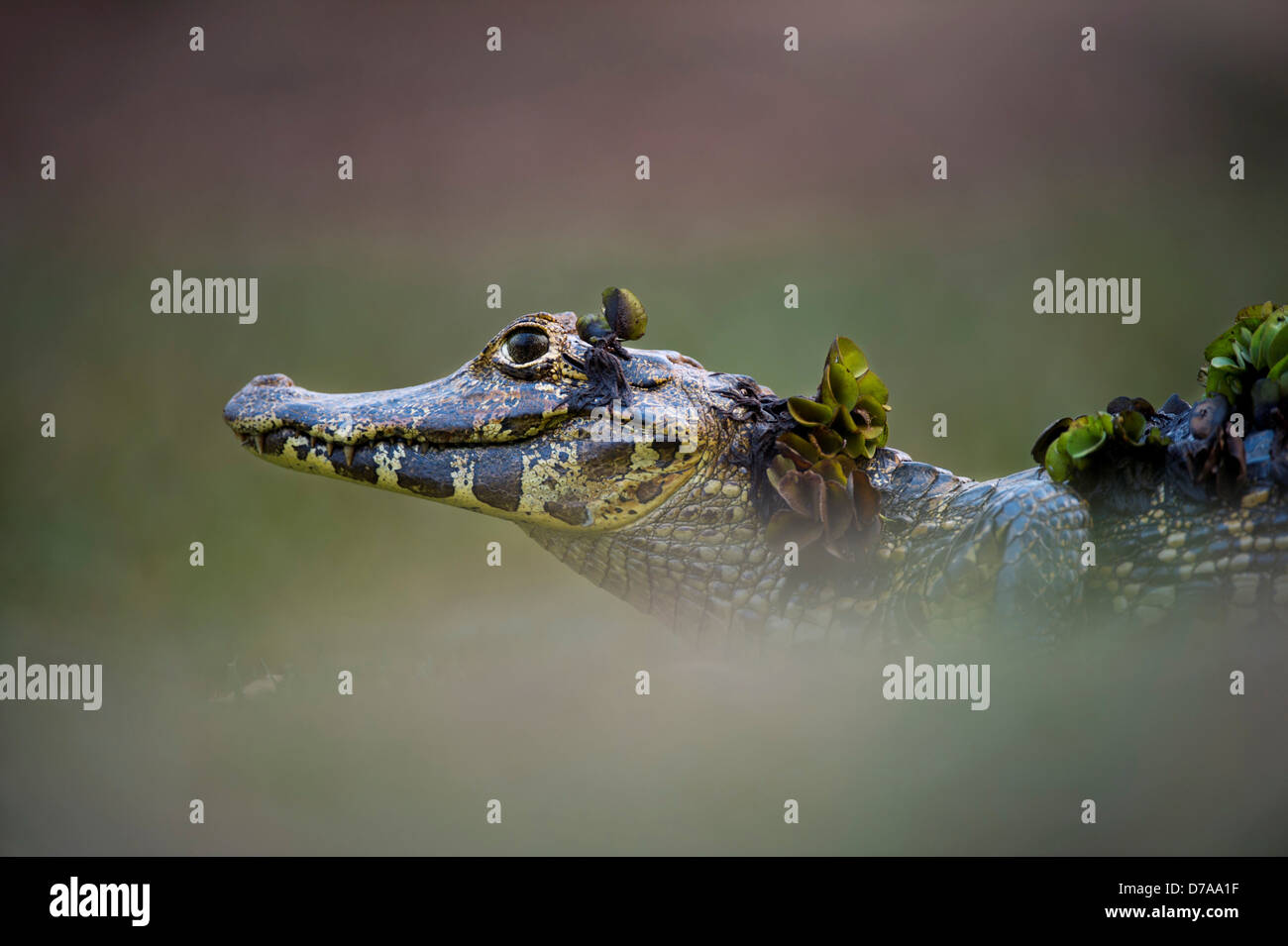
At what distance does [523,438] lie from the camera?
9.23 ft

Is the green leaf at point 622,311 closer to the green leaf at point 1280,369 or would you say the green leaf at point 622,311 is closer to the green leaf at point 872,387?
the green leaf at point 872,387

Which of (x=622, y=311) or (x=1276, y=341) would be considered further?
(x=622, y=311)

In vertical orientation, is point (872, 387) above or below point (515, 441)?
above

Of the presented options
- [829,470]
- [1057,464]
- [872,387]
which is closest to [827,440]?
[829,470]

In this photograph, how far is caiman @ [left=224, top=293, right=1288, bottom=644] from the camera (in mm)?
2764

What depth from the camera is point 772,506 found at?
112 inches

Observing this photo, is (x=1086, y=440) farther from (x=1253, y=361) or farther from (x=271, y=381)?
(x=271, y=381)

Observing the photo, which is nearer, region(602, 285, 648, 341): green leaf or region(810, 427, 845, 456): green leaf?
region(810, 427, 845, 456): green leaf

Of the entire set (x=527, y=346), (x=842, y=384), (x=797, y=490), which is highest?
(x=527, y=346)

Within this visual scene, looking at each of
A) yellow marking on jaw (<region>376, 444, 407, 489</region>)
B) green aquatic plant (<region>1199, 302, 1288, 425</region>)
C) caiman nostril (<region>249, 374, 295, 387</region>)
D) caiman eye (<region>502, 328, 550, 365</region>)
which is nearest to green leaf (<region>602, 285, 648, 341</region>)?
caiman eye (<region>502, 328, 550, 365</region>)

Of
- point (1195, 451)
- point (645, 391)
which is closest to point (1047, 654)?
point (1195, 451)

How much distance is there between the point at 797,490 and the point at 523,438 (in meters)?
0.66

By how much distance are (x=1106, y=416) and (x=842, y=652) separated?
0.86 metres

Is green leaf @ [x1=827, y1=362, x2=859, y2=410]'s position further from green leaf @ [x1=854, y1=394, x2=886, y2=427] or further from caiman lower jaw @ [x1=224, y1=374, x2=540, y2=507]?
caiman lower jaw @ [x1=224, y1=374, x2=540, y2=507]
